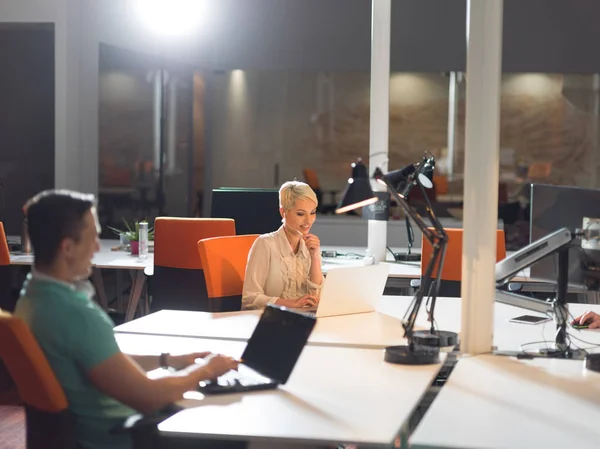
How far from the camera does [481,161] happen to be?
3.12 meters

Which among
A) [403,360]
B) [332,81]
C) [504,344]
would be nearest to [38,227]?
[403,360]

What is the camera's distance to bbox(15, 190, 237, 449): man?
2.20m

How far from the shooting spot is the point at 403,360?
9.92 feet

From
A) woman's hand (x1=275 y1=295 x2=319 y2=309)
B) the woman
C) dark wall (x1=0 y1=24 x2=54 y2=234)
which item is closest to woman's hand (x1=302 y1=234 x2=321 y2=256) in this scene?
the woman

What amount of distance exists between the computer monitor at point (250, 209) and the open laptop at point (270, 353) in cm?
322

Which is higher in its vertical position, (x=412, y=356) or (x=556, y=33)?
(x=556, y=33)

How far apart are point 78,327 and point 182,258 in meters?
3.24

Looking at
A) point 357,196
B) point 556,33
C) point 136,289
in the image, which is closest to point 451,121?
point 556,33

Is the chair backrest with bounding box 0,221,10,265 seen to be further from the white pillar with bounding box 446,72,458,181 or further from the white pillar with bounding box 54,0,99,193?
the white pillar with bounding box 446,72,458,181

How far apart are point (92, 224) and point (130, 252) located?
429cm

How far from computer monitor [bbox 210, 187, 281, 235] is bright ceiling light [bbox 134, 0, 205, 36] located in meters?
3.50

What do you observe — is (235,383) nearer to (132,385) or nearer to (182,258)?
(132,385)

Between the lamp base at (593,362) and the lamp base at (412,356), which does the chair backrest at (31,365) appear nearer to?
the lamp base at (412,356)

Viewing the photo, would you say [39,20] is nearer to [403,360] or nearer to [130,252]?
[130,252]
